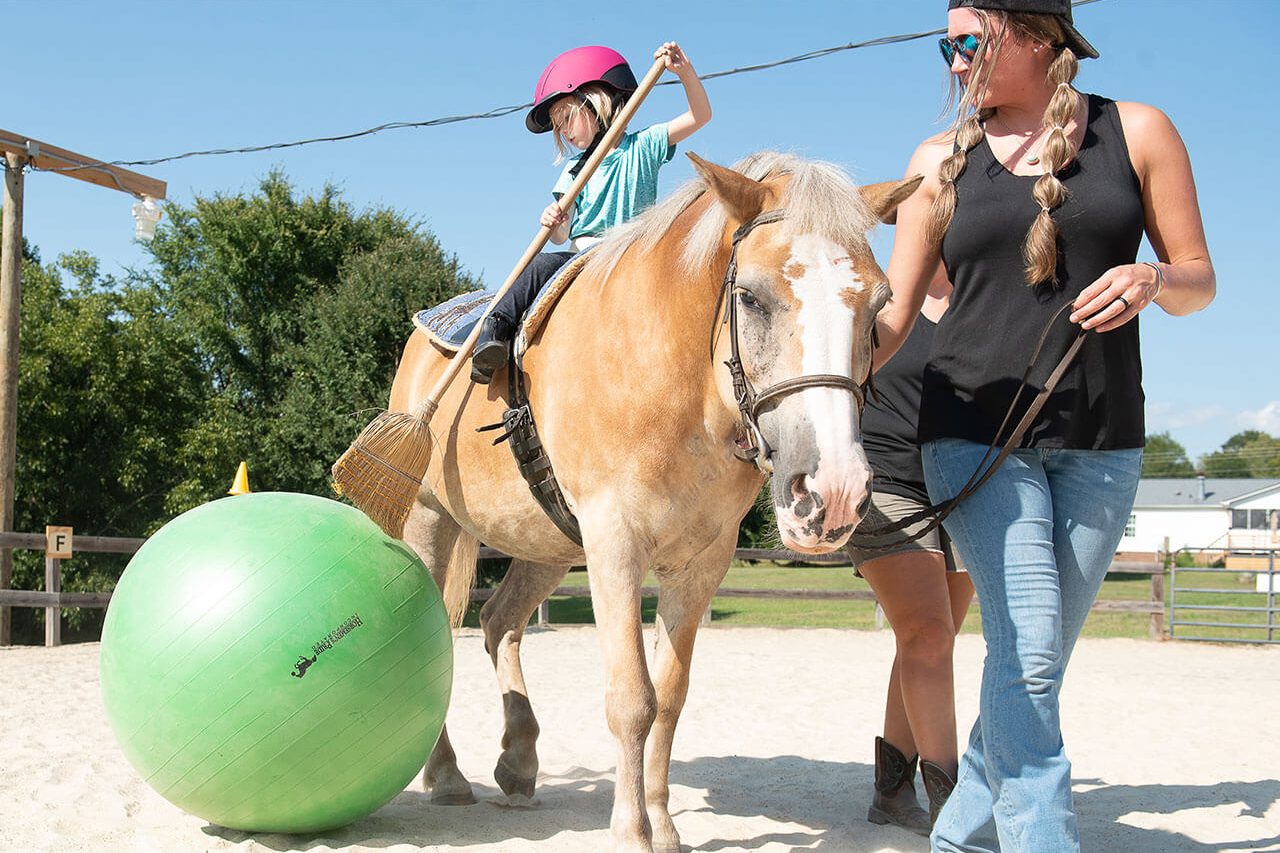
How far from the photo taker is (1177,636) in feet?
47.9

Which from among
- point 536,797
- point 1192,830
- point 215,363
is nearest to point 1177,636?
point 1192,830

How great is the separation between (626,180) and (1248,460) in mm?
123539

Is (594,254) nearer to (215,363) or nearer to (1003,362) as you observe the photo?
(1003,362)

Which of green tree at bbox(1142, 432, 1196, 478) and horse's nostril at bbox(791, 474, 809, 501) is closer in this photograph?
horse's nostril at bbox(791, 474, 809, 501)

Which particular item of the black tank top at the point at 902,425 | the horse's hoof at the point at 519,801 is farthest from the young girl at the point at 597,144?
the horse's hoof at the point at 519,801

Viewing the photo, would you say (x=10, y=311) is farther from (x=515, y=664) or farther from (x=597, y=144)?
(x=597, y=144)

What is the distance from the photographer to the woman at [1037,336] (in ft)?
7.86

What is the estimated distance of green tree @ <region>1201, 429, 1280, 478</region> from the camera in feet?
338

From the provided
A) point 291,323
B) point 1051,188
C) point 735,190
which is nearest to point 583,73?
point 735,190

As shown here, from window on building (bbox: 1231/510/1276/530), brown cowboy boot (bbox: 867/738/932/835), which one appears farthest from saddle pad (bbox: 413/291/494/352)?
window on building (bbox: 1231/510/1276/530)

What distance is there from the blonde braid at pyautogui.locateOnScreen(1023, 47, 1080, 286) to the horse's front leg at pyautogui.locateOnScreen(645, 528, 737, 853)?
135cm

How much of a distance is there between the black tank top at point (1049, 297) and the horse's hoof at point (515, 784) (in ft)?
8.48

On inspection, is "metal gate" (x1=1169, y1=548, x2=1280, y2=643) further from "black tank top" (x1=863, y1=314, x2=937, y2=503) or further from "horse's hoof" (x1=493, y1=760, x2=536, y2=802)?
"horse's hoof" (x1=493, y1=760, x2=536, y2=802)

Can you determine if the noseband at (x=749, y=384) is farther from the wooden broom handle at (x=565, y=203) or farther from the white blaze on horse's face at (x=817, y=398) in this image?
the wooden broom handle at (x=565, y=203)
